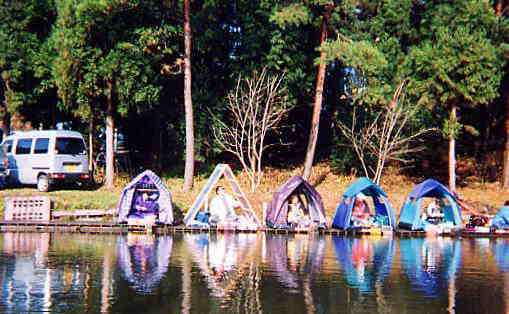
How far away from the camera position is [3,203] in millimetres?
25000

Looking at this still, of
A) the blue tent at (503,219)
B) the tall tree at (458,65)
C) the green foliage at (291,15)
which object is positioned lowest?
the blue tent at (503,219)

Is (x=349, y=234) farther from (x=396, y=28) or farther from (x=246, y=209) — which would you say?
(x=396, y=28)

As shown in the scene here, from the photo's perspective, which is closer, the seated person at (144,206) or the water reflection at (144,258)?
the water reflection at (144,258)

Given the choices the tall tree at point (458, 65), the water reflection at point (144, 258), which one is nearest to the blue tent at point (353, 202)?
the tall tree at point (458, 65)

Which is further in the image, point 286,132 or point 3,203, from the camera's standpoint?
point 286,132

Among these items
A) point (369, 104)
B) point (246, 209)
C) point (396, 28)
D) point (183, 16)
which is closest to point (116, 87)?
point (183, 16)

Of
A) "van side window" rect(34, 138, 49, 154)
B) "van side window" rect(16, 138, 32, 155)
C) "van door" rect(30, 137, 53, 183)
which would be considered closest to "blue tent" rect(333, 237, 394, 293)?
"van door" rect(30, 137, 53, 183)

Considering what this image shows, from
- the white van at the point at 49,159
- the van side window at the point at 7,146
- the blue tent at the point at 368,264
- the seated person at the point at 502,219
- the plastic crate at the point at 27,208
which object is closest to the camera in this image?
the blue tent at the point at 368,264

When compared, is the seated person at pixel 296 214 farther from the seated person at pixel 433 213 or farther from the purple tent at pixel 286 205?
the seated person at pixel 433 213

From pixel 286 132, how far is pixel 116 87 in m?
9.95

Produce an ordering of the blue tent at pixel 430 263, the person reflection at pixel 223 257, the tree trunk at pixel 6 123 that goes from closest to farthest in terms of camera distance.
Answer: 1. the person reflection at pixel 223 257
2. the blue tent at pixel 430 263
3. the tree trunk at pixel 6 123

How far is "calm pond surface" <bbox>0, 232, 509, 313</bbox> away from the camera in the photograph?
37.5ft

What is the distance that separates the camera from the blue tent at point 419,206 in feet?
79.4

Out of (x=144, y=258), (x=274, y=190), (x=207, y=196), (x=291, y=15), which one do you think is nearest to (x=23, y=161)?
(x=207, y=196)
